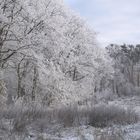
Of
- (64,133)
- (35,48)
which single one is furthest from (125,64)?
(64,133)

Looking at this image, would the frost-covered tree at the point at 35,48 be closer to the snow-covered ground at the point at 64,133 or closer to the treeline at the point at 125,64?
the snow-covered ground at the point at 64,133

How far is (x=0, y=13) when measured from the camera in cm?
2280

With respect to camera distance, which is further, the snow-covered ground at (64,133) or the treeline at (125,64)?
the treeline at (125,64)

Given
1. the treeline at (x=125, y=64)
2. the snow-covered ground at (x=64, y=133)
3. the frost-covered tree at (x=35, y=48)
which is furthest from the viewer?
the treeline at (x=125, y=64)

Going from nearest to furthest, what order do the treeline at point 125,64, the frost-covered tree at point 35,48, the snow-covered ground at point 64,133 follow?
the snow-covered ground at point 64,133 < the frost-covered tree at point 35,48 < the treeline at point 125,64

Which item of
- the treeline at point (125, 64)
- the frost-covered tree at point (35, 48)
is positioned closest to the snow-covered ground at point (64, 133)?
Result: the frost-covered tree at point (35, 48)

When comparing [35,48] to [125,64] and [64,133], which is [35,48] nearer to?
[64,133]

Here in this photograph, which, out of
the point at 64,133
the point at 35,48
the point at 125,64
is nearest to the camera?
the point at 64,133

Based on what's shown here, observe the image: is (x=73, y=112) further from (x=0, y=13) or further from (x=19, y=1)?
(x=19, y=1)

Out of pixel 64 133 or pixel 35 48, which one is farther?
pixel 35 48

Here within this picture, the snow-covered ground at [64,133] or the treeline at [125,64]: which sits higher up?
the treeline at [125,64]

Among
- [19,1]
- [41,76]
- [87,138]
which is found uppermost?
[19,1]

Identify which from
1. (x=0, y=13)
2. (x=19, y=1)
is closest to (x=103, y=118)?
(x=0, y=13)

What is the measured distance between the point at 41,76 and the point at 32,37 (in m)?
3.46
